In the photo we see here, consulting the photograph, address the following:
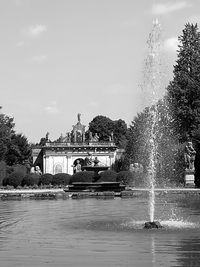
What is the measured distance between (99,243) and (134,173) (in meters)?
40.5

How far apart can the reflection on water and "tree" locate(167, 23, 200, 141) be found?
39861 millimetres

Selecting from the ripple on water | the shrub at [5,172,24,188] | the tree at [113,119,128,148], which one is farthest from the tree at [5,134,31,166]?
the ripple on water

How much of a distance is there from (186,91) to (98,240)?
50.1 m

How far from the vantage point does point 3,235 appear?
1425 cm

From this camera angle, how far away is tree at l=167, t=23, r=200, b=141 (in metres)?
60.5

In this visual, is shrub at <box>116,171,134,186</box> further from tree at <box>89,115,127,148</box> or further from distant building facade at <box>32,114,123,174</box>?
tree at <box>89,115,127,148</box>

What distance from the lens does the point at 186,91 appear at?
61.9m

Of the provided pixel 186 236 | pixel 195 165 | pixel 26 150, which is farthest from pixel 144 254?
pixel 26 150

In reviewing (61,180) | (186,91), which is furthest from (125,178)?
(186,91)

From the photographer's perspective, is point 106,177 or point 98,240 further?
point 106,177

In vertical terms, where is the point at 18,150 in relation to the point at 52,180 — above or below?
above

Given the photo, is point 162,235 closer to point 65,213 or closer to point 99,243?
point 99,243

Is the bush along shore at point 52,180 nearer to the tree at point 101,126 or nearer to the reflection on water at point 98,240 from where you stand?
the reflection on water at point 98,240

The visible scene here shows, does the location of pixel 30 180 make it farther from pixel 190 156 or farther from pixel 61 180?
pixel 190 156
